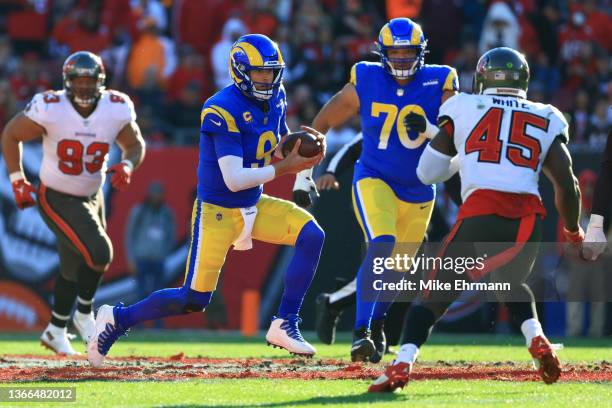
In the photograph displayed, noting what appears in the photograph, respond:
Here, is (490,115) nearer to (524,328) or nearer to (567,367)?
(524,328)

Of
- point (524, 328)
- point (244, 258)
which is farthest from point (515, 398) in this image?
point (244, 258)

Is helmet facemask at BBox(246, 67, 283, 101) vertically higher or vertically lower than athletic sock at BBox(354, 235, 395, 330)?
higher

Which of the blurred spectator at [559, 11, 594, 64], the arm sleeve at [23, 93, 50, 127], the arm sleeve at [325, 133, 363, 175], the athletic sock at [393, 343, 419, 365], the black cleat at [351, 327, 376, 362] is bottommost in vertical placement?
the black cleat at [351, 327, 376, 362]

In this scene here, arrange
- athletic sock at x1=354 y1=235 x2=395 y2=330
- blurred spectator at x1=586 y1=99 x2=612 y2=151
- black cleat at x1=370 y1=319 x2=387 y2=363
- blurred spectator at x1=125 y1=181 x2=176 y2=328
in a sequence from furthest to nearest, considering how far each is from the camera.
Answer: blurred spectator at x1=125 y1=181 x2=176 y2=328 → blurred spectator at x1=586 y1=99 x2=612 y2=151 → black cleat at x1=370 y1=319 x2=387 y2=363 → athletic sock at x1=354 y1=235 x2=395 y2=330

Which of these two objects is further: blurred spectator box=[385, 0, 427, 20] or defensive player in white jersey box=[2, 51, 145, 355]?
blurred spectator box=[385, 0, 427, 20]

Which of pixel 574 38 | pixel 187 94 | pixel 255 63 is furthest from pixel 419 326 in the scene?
pixel 574 38

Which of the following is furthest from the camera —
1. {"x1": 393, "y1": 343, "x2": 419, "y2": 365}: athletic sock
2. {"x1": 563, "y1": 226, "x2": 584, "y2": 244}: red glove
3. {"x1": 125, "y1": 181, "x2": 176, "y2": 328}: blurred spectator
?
{"x1": 125, "y1": 181, "x2": 176, "y2": 328}: blurred spectator

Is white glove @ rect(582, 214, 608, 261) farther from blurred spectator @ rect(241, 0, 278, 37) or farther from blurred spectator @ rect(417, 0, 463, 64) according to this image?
blurred spectator @ rect(241, 0, 278, 37)

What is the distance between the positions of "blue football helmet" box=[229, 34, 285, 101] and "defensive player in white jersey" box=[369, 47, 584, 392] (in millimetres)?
1230

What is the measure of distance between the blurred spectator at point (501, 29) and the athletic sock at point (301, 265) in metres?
7.12

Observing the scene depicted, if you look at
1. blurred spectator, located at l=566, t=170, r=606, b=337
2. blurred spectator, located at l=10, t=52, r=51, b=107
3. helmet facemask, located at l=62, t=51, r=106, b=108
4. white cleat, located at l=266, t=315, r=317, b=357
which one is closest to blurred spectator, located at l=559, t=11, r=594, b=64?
blurred spectator, located at l=566, t=170, r=606, b=337

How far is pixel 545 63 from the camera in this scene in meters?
13.6

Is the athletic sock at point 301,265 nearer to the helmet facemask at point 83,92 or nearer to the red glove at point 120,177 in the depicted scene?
the red glove at point 120,177

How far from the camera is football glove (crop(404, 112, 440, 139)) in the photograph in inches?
288
